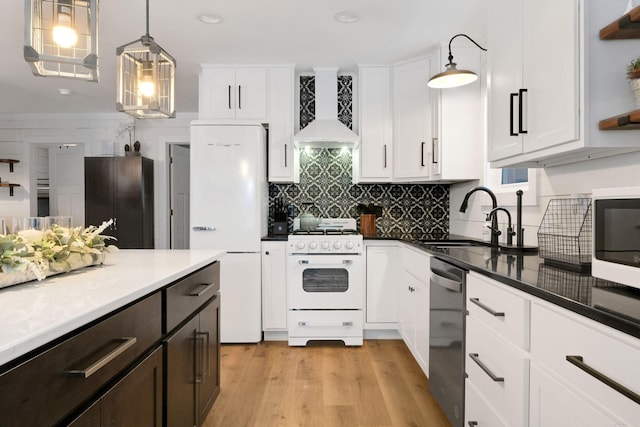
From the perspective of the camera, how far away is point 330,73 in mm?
3947

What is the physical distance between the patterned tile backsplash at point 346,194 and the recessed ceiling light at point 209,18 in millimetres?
1298

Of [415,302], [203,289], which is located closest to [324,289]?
[415,302]

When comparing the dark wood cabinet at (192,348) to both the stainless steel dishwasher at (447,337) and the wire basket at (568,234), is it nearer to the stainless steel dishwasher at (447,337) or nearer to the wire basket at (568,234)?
the stainless steel dishwasher at (447,337)

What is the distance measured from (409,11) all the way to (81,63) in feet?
7.37

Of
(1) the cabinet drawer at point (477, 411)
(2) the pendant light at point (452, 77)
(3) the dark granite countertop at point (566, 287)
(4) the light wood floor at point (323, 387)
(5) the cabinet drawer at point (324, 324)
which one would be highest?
(2) the pendant light at point (452, 77)

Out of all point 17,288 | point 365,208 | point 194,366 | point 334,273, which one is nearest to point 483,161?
point 365,208

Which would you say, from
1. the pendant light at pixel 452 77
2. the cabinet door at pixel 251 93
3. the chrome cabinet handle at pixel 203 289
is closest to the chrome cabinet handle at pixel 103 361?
the chrome cabinet handle at pixel 203 289

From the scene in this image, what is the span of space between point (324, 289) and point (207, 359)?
5.20 ft

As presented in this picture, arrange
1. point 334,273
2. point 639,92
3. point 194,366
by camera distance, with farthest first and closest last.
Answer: point 334,273 → point 194,366 → point 639,92

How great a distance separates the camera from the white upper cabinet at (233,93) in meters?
3.83

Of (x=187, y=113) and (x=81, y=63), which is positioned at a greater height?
(x=187, y=113)

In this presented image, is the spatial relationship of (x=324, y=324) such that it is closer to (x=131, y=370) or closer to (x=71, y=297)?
(x=131, y=370)

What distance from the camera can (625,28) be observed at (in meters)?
1.35

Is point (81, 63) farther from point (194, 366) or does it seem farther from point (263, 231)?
point (263, 231)
